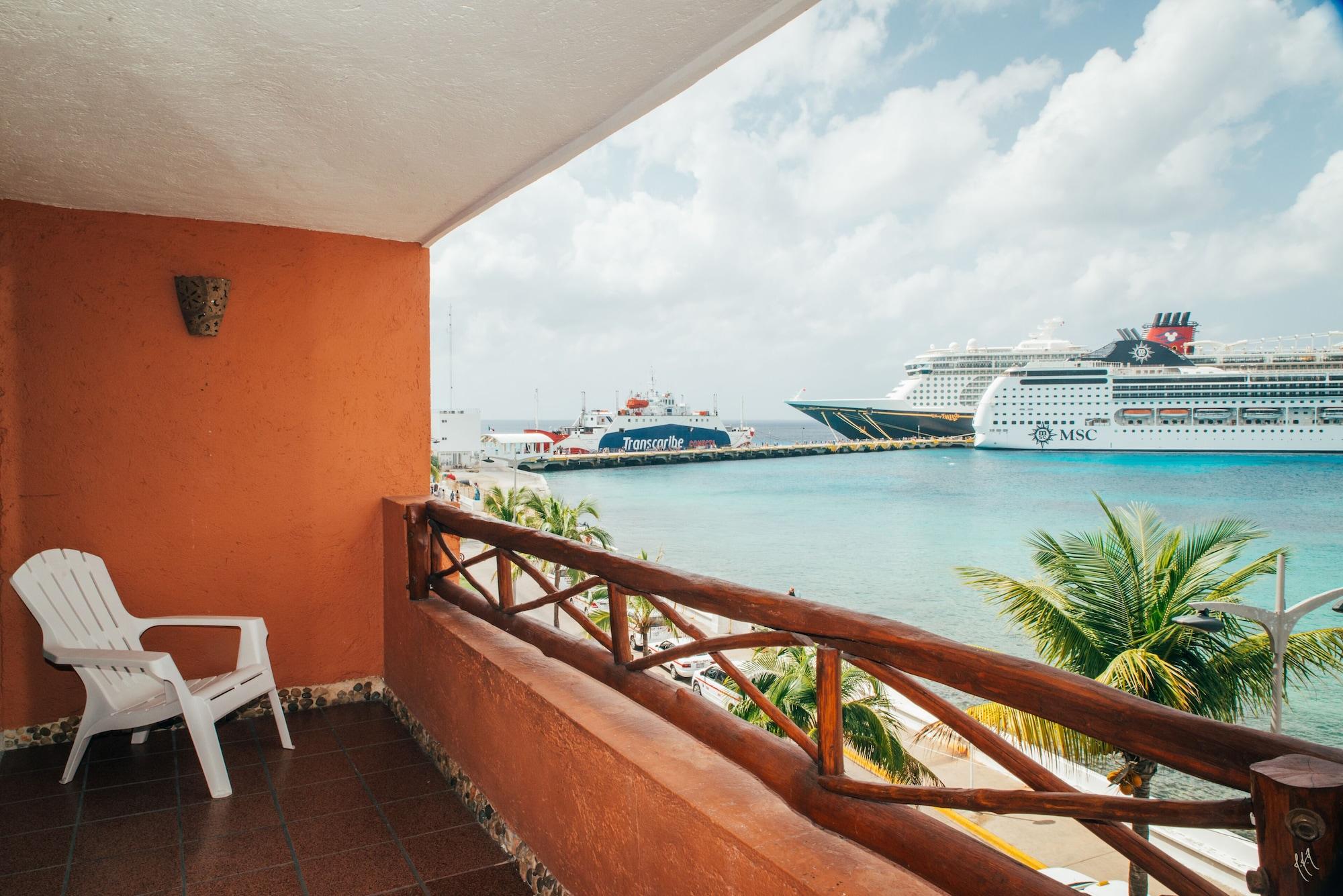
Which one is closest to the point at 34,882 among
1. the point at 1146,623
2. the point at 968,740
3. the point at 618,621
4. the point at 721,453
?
the point at 618,621

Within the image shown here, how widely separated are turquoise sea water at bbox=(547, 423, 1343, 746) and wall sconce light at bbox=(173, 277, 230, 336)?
22.0 metres

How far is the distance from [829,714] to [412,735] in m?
2.20

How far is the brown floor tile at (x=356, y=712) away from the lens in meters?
3.03

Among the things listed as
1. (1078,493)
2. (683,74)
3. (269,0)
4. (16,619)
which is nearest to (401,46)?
(269,0)

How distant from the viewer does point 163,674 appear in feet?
7.64

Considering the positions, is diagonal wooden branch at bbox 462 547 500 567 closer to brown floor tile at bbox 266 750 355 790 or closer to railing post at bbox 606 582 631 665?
railing post at bbox 606 582 631 665

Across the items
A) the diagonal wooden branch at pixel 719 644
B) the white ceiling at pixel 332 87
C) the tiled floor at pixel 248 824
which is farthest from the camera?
the tiled floor at pixel 248 824

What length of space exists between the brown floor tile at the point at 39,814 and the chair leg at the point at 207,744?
357 mm

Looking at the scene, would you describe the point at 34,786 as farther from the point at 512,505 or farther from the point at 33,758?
the point at 512,505

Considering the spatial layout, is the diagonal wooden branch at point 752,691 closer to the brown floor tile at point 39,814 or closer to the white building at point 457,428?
the brown floor tile at point 39,814

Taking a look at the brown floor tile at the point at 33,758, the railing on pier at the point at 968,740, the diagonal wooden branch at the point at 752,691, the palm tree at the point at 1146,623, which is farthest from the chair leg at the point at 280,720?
the palm tree at the point at 1146,623

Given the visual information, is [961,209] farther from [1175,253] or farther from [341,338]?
[341,338]

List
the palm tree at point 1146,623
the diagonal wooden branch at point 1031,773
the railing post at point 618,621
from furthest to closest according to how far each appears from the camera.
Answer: the palm tree at point 1146,623 → the railing post at point 618,621 → the diagonal wooden branch at point 1031,773

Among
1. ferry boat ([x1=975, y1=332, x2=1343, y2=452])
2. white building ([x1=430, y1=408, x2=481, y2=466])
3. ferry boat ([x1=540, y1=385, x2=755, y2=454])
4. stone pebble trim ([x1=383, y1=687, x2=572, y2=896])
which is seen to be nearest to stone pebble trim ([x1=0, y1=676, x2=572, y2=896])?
stone pebble trim ([x1=383, y1=687, x2=572, y2=896])
